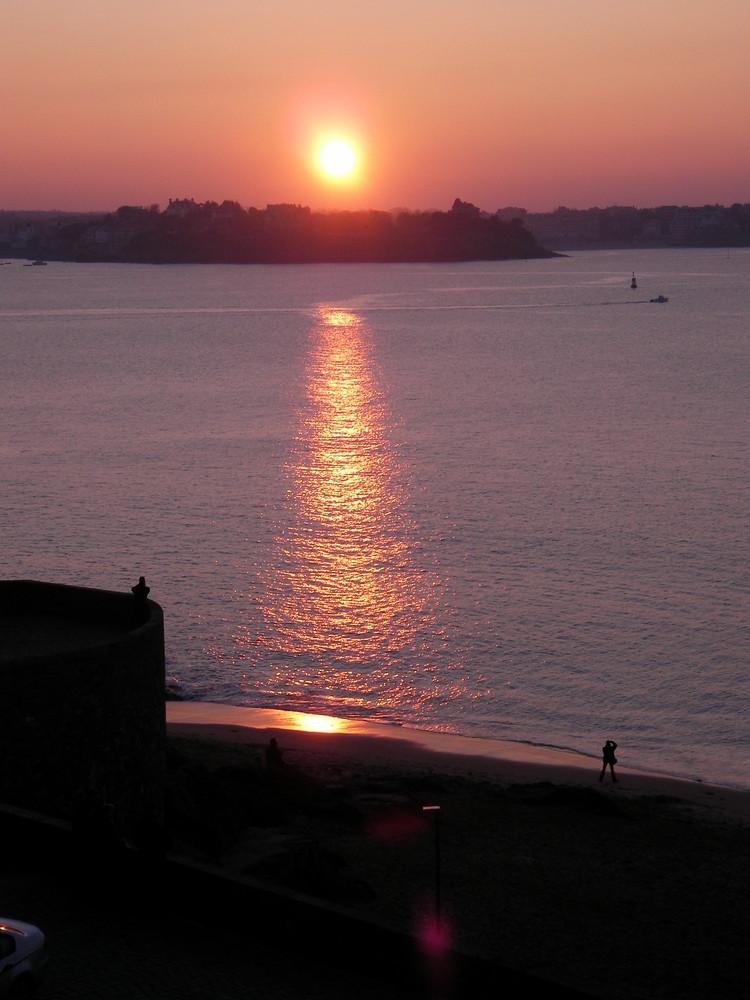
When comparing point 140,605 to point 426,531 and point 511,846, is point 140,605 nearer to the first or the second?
point 511,846

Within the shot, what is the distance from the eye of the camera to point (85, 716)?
13734 millimetres

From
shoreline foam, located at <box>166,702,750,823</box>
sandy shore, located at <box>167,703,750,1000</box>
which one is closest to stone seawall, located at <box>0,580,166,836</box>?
sandy shore, located at <box>167,703,750,1000</box>

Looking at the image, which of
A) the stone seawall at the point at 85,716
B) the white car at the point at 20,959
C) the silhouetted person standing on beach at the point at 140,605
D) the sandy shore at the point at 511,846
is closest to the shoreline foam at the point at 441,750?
the sandy shore at the point at 511,846

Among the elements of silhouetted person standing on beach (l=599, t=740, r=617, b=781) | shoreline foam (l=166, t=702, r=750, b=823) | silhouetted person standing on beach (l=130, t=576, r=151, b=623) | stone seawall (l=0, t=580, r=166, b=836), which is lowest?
shoreline foam (l=166, t=702, r=750, b=823)

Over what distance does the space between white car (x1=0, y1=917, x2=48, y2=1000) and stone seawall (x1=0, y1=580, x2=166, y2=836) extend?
4434mm

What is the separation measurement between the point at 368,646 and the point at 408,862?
1382 centimetres

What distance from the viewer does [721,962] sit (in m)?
14.8

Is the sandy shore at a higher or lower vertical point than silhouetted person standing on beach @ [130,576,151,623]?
lower

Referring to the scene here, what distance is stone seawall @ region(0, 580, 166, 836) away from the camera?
13391 millimetres

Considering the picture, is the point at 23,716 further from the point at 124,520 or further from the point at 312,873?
the point at 124,520

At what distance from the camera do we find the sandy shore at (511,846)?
1509cm

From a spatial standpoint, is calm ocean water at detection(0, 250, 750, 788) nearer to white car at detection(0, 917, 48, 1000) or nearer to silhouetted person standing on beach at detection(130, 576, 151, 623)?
silhouetted person standing on beach at detection(130, 576, 151, 623)

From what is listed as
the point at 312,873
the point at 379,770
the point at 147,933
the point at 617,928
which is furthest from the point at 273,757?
the point at 147,933

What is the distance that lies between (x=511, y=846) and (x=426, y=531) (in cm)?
2475
